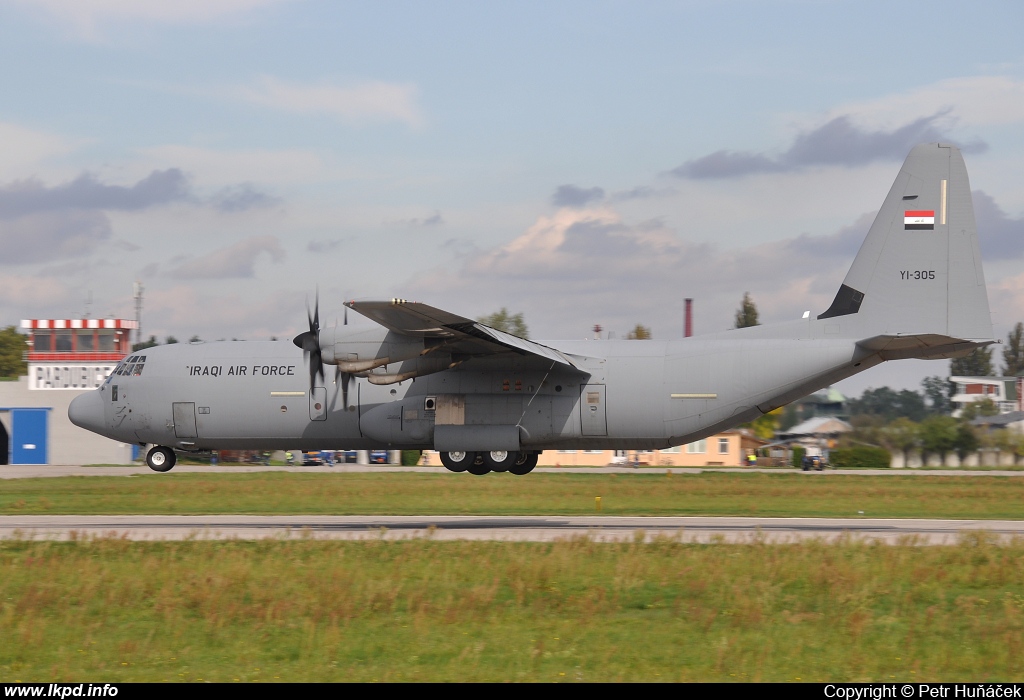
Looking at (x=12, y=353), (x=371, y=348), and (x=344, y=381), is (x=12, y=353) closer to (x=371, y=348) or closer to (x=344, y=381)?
(x=344, y=381)

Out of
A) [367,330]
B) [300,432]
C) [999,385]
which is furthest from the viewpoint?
[999,385]

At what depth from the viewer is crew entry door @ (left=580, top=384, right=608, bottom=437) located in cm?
2222

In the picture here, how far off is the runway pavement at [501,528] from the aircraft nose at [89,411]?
256 centimetres

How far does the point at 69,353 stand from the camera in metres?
60.3

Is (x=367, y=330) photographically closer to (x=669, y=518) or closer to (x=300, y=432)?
(x=300, y=432)

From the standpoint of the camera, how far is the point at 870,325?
2197 centimetres

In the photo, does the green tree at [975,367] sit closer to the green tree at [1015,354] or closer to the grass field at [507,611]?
the green tree at [1015,354]

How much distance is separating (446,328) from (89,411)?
10.7 meters

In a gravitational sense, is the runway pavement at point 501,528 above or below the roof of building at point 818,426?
below

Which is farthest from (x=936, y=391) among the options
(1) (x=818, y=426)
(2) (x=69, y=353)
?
(2) (x=69, y=353)

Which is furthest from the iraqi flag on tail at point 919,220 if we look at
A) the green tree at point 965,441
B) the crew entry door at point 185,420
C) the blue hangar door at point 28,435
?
the blue hangar door at point 28,435

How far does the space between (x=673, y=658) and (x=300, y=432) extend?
1362 cm

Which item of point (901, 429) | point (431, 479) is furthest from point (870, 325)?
point (901, 429)

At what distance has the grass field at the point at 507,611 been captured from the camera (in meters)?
11.5
